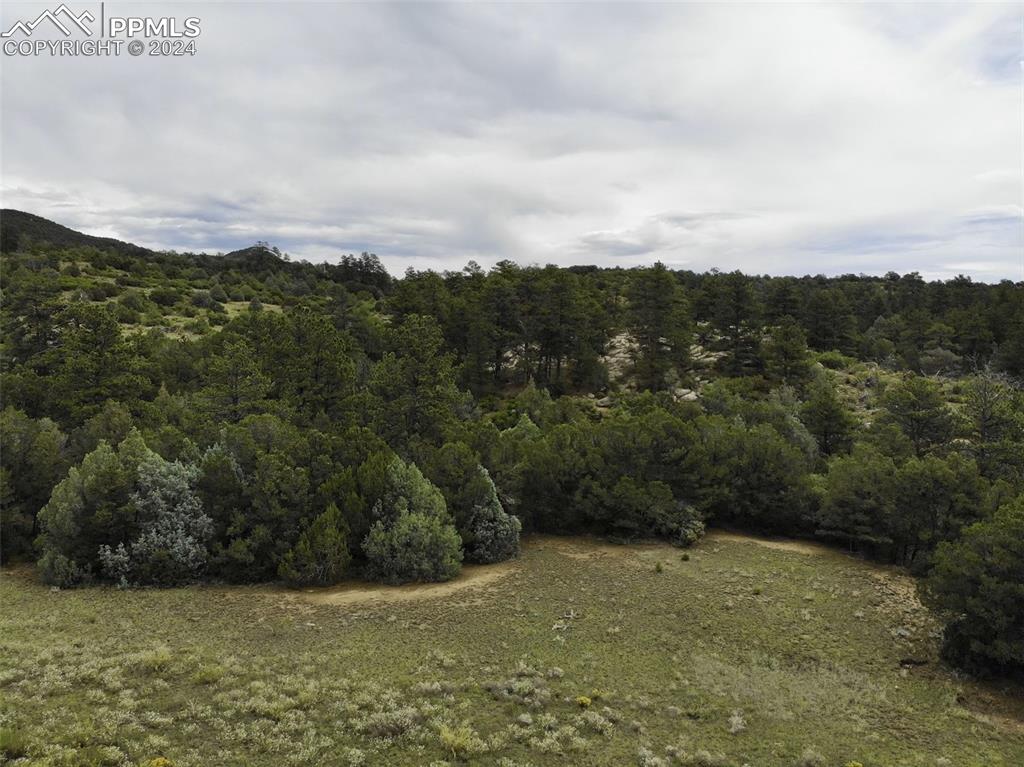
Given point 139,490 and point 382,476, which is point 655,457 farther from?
point 139,490

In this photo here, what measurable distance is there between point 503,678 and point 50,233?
14552 cm

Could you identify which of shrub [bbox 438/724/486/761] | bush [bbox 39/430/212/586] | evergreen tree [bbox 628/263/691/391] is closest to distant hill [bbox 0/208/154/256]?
evergreen tree [bbox 628/263/691/391]

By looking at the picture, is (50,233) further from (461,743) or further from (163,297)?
(461,743)

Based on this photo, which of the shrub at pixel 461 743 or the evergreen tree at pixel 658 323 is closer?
the shrub at pixel 461 743

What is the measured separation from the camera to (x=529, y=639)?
13719 millimetres

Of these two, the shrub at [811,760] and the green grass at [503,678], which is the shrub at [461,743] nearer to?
the green grass at [503,678]

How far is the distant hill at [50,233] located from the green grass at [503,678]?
109 metres

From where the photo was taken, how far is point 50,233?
11819cm

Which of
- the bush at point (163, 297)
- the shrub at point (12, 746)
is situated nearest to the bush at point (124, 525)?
the shrub at point (12, 746)

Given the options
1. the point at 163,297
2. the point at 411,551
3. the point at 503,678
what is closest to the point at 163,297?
the point at 163,297

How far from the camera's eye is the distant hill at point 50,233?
344 feet

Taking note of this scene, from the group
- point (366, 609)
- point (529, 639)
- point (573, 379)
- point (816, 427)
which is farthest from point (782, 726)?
point (573, 379)

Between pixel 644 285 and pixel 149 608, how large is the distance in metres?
40.2


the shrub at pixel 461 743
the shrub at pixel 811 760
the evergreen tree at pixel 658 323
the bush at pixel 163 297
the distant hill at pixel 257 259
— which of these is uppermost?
the distant hill at pixel 257 259
